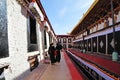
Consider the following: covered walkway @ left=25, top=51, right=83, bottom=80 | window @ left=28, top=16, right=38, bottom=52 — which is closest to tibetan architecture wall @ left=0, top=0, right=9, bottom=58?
covered walkway @ left=25, top=51, right=83, bottom=80

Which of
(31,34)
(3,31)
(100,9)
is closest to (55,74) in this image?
(31,34)

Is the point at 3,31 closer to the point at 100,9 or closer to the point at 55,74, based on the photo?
the point at 55,74

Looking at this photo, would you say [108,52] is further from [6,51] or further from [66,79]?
[6,51]

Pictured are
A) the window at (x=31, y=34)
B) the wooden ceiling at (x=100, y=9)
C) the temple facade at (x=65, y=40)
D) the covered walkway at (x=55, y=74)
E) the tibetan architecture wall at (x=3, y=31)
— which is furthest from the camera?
the temple facade at (x=65, y=40)

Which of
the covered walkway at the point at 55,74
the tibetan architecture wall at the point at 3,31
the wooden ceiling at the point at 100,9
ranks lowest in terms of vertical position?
the covered walkway at the point at 55,74

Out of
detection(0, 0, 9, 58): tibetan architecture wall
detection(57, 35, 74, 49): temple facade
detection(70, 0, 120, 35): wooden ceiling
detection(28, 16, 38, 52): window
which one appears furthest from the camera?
detection(57, 35, 74, 49): temple facade

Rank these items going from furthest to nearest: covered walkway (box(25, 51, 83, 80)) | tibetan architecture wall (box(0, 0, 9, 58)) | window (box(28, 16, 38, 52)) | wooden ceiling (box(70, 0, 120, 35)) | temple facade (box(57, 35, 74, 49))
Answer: temple facade (box(57, 35, 74, 49)), wooden ceiling (box(70, 0, 120, 35)), window (box(28, 16, 38, 52)), covered walkway (box(25, 51, 83, 80)), tibetan architecture wall (box(0, 0, 9, 58))

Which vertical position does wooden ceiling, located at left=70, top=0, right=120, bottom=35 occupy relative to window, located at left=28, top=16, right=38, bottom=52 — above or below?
above

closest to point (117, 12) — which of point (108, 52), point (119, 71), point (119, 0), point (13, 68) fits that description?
point (119, 0)

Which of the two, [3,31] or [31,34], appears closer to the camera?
[3,31]

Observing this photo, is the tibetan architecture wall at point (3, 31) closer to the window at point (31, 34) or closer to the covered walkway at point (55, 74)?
the covered walkway at point (55, 74)

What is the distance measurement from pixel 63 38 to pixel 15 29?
189 feet

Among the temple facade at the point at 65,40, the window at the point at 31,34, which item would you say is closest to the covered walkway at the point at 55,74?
the window at the point at 31,34

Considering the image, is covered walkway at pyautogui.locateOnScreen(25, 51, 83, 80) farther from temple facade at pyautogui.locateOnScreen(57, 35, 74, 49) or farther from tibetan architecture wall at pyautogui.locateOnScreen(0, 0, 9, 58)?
temple facade at pyautogui.locateOnScreen(57, 35, 74, 49)
